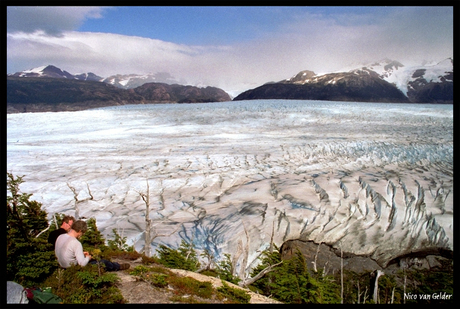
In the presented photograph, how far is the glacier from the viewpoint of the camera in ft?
22.6

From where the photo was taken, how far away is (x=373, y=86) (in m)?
20.0

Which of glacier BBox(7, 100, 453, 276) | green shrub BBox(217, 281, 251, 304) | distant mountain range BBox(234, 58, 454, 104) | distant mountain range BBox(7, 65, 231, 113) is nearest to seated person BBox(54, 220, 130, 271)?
green shrub BBox(217, 281, 251, 304)

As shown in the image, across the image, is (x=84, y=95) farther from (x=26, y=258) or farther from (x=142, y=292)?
(x=142, y=292)

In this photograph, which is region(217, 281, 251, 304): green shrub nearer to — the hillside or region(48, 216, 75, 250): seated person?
region(48, 216, 75, 250): seated person

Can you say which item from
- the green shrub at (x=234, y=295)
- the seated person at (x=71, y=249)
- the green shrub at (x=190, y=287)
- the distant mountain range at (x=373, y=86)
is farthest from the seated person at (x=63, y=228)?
the distant mountain range at (x=373, y=86)

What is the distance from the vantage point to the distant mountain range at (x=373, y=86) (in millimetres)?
15336

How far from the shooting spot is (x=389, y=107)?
52.4ft

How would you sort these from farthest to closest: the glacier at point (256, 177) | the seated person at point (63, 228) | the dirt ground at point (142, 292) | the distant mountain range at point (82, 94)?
the distant mountain range at point (82, 94) < the glacier at point (256, 177) < the seated person at point (63, 228) < the dirt ground at point (142, 292)

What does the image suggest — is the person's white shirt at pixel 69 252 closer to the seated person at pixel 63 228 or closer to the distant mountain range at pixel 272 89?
the seated person at pixel 63 228

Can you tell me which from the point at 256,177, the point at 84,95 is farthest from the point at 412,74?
the point at 84,95

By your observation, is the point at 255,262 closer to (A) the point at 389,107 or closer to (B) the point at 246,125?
(B) the point at 246,125

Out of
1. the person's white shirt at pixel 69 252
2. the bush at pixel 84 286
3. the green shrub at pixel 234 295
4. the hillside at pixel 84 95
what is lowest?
the green shrub at pixel 234 295

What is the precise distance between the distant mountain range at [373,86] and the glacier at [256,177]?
1.40 metres

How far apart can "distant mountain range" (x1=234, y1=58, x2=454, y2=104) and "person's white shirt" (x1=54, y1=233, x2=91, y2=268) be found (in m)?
13.6
